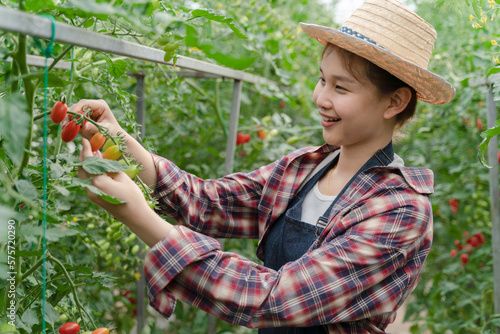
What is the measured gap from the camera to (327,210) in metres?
1.23

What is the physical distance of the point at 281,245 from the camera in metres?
1.29

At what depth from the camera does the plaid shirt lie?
3.14 ft

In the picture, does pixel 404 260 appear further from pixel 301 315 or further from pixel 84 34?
pixel 84 34

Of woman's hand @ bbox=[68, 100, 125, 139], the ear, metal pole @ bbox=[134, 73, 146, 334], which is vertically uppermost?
the ear

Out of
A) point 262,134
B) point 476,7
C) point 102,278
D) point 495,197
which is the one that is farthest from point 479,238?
point 102,278

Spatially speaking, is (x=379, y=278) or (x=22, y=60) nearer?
(x=22, y=60)

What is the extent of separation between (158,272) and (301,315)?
288 mm

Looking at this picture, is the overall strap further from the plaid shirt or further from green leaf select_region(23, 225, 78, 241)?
green leaf select_region(23, 225, 78, 241)

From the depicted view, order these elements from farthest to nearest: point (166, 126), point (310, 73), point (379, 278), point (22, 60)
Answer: point (310, 73) < point (166, 126) < point (379, 278) < point (22, 60)

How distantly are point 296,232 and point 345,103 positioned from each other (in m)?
0.33

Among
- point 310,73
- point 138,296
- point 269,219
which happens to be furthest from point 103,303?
point 310,73

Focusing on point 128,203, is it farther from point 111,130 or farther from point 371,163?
point 371,163

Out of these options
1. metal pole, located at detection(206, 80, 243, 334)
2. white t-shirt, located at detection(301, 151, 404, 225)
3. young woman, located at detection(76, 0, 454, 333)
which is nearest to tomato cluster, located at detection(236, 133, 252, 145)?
metal pole, located at detection(206, 80, 243, 334)

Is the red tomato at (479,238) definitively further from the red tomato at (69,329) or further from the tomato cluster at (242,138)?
the red tomato at (69,329)
